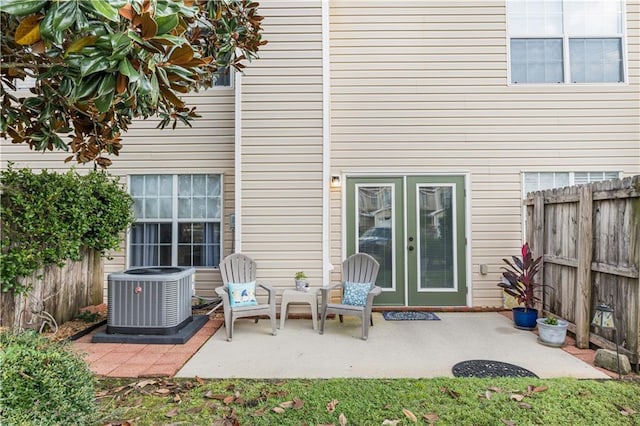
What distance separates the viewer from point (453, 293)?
540cm

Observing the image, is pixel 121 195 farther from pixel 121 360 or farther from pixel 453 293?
pixel 453 293

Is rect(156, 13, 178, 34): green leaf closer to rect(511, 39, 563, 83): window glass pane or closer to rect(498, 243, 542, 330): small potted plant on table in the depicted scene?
rect(498, 243, 542, 330): small potted plant on table

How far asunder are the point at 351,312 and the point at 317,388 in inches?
54.8

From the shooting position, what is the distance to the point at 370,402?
251cm

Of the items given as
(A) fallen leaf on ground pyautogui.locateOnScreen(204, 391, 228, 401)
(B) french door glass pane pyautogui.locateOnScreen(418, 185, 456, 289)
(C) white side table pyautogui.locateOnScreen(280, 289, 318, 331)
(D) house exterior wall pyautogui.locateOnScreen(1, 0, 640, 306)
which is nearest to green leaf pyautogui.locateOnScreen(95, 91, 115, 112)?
(A) fallen leaf on ground pyautogui.locateOnScreen(204, 391, 228, 401)

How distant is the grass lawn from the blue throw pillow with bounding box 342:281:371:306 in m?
1.45

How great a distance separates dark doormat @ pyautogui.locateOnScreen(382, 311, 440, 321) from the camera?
4793 mm

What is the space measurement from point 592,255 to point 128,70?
453 cm

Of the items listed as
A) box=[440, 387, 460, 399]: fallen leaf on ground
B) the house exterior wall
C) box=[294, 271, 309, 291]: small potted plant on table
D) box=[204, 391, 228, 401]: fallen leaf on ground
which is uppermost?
the house exterior wall

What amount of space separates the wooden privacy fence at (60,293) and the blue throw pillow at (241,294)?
216 cm

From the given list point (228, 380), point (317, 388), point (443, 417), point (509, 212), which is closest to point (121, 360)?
point (228, 380)

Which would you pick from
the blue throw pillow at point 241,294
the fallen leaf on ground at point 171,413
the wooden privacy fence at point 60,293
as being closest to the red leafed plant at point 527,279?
the blue throw pillow at point 241,294

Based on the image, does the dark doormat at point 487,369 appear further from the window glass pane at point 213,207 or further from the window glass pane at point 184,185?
the window glass pane at point 184,185

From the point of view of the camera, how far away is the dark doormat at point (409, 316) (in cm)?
479
